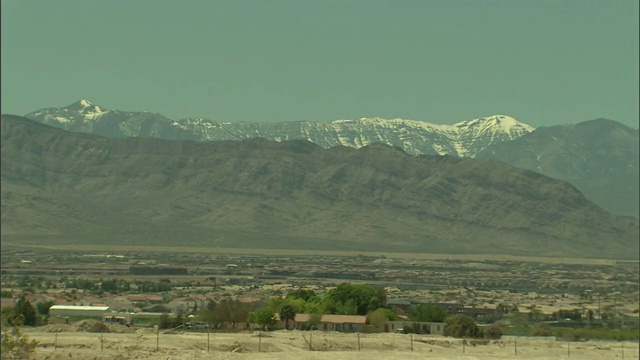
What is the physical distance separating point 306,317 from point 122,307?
1105 inches

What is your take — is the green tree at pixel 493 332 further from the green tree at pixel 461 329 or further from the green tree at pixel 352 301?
the green tree at pixel 352 301

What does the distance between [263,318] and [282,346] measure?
1352cm

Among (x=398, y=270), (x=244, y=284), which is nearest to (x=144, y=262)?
(x=398, y=270)

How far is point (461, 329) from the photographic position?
78.2 m

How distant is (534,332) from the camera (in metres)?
84.3

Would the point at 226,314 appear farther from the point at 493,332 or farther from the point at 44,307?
the point at 44,307

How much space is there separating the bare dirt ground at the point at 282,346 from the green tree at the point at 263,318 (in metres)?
3.54

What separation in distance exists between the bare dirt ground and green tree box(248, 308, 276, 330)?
3541 millimetres

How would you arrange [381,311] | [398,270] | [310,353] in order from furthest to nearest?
[398,270], [381,311], [310,353]

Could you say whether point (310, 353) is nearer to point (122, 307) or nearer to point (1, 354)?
point (1, 354)

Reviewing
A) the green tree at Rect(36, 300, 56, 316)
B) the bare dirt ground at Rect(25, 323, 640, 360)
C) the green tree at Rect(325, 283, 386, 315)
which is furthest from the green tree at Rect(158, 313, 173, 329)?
the green tree at Rect(36, 300, 56, 316)

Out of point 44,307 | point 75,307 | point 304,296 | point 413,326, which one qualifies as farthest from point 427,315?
point 44,307

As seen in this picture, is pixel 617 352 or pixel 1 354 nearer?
pixel 1 354

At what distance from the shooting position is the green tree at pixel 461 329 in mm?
77750
